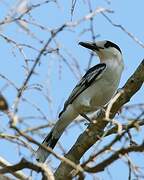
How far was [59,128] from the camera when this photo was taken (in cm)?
508

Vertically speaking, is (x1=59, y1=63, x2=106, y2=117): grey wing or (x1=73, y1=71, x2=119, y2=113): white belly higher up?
(x1=59, y1=63, x2=106, y2=117): grey wing

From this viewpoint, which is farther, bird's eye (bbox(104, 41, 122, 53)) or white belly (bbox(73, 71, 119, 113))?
bird's eye (bbox(104, 41, 122, 53))

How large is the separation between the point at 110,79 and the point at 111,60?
0.37m

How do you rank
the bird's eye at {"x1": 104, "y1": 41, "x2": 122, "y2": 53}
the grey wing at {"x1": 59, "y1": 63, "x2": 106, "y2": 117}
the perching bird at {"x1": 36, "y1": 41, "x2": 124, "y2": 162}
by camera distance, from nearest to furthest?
1. the perching bird at {"x1": 36, "y1": 41, "x2": 124, "y2": 162}
2. the grey wing at {"x1": 59, "y1": 63, "x2": 106, "y2": 117}
3. the bird's eye at {"x1": 104, "y1": 41, "x2": 122, "y2": 53}

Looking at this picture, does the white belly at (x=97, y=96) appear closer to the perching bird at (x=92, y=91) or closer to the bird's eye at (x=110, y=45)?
the perching bird at (x=92, y=91)

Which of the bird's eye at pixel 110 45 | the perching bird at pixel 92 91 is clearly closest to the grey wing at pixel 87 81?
the perching bird at pixel 92 91

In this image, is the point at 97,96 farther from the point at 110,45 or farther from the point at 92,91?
the point at 110,45

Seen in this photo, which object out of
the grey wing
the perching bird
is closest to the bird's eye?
the perching bird

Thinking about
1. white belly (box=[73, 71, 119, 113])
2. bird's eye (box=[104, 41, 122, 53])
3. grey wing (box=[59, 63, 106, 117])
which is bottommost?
white belly (box=[73, 71, 119, 113])

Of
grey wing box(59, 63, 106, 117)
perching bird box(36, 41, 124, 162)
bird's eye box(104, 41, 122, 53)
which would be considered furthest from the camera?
bird's eye box(104, 41, 122, 53)

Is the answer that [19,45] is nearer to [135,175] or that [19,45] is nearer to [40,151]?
[40,151]

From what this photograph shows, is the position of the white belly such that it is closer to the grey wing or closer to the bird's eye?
the grey wing

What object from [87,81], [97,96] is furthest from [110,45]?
[97,96]

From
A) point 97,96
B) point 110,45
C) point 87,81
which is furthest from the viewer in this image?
point 110,45
